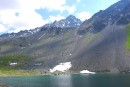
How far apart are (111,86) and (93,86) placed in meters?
6.95

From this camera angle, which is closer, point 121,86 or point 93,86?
point 121,86

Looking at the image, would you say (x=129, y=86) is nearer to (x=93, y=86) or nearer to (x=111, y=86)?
(x=111, y=86)

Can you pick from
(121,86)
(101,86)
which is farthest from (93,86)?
(121,86)

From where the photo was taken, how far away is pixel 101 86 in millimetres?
98500

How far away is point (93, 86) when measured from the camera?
100188 millimetres

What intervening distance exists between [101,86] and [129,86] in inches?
428

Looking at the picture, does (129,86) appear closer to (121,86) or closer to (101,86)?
(121,86)

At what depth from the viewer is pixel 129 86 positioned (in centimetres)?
9231

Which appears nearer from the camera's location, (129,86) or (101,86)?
(129,86)

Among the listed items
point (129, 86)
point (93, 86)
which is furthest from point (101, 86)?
point (129, 86)

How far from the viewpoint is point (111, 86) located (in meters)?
97.2

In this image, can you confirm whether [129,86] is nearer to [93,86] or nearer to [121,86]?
[121,86]

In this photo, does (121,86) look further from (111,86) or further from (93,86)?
(93,86)

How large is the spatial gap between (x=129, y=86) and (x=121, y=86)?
2942 millimetres
